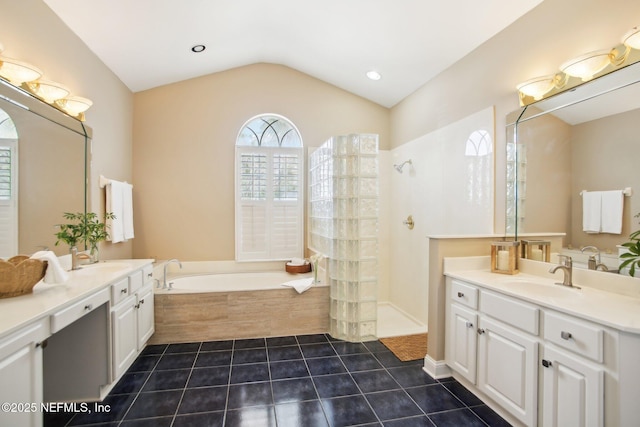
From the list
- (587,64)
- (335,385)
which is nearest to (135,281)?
(335,385)

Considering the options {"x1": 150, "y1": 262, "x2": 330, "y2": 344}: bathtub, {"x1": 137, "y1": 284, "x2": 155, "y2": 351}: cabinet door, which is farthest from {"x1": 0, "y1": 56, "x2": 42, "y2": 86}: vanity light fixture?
{"x1": 150, "y1": 262, "x2": 330, "y2": 344}: bathtub

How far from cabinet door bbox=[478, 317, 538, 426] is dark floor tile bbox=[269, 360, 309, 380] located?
1.28 m

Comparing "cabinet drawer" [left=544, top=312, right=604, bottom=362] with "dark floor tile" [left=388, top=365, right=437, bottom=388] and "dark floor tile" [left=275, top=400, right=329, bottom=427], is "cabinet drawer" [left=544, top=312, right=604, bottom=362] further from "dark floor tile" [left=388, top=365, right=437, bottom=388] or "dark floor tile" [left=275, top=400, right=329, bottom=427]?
"dark floor tile" [left=275, top=400, right=329, bottom=427]

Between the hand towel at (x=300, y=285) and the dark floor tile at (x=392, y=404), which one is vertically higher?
the hand towel at (x=300, y=285)

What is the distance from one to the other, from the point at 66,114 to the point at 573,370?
12.2 ft

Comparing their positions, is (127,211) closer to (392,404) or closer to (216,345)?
(216,345)

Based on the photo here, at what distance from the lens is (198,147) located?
12.7 ft

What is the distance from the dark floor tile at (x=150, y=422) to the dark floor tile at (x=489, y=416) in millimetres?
1905

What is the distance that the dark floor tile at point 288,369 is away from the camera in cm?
235

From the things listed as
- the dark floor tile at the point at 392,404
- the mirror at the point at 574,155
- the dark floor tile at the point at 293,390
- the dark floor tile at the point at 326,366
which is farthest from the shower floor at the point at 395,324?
the mirror at the point at 574,155

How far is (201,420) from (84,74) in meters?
2.99

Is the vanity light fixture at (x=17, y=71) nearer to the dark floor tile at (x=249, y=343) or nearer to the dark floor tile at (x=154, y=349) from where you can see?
the dark floor tile at (x=154, y=349)

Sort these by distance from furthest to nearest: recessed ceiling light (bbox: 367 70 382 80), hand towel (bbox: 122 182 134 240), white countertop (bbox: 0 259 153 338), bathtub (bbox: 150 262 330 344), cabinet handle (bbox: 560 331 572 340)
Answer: recessed ceiling light (bbox: 367 70 382 80)
hand towel (bbox: 122 182 134 240)
bathtub (bbox: 150 262 330 344)
cabinet handle (bbox: 560 331 572 340)
white countertop (bbox: 0 259 153 338)

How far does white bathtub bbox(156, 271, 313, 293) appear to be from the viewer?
3576 millimetres
